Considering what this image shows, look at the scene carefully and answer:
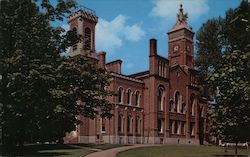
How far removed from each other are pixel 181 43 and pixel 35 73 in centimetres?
4919

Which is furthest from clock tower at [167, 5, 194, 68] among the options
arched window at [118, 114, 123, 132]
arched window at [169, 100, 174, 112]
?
arched window at [118, 114, 123, 132]

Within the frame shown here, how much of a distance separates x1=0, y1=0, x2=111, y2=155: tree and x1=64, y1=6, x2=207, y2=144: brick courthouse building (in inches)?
867

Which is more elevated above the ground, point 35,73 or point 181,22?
point 181,22

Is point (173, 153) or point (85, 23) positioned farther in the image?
point (85, 23)

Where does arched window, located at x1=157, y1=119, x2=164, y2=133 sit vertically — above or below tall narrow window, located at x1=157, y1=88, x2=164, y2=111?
below

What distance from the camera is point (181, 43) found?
230 ft

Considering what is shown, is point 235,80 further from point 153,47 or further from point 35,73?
point 153,47

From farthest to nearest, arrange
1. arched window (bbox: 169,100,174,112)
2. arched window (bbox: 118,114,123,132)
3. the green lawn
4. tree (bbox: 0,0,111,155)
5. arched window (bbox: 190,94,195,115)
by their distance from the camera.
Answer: arched window (bbox: 190,94,195,115) < arched window (bbox: 169,100,174,112) < arched window (bbox: 118,114,123,132) < the green lawn < tree (bbox: 0,0,111,155)

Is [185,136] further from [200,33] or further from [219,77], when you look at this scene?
[219,77]

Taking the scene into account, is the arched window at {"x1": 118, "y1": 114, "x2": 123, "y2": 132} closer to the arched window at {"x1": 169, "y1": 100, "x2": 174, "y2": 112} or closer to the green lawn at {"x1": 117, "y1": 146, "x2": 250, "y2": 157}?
the arched window at {"x1": 169, "y1": 100, "x2": 174, "y2": 112}

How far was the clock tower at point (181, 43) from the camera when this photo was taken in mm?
69688

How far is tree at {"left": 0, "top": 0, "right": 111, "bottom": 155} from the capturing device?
76.7 feet

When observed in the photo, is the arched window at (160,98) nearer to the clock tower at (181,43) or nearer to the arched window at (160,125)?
the arched window at (160,125)

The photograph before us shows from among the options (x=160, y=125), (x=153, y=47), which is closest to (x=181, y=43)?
(x=153, y=47)
